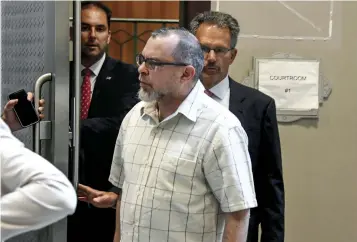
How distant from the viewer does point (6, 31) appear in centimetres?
176

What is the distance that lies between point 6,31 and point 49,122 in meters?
0.32

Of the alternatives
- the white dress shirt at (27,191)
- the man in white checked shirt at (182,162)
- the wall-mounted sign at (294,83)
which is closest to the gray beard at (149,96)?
the man in white checked shirt at (182,162)

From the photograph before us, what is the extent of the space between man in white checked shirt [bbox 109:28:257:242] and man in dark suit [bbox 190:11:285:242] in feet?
1.00

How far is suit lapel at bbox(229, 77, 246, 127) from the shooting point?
2.09 metres

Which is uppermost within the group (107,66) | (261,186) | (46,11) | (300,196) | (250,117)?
(46,11)

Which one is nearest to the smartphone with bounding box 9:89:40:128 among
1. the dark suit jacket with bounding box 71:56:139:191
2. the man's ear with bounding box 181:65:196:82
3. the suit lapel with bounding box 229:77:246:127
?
the man's ear with bounding box 181:65:196:82

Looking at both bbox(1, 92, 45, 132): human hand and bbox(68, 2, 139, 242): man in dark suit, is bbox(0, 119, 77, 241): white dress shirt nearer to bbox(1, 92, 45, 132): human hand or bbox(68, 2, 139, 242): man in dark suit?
bbox(1, 92, 45, 132): human hand

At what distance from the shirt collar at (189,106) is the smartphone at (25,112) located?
35 centimetres

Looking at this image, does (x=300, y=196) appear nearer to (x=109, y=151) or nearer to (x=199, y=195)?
(x=109, y=151)

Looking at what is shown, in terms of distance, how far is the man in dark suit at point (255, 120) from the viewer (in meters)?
2.06

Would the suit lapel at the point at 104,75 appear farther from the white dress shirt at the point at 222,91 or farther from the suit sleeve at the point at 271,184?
the suit sleeve at the point at 271,184

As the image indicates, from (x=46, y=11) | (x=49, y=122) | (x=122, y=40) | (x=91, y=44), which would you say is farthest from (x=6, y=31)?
(x=122, y=40)

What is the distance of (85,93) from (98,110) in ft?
0.29

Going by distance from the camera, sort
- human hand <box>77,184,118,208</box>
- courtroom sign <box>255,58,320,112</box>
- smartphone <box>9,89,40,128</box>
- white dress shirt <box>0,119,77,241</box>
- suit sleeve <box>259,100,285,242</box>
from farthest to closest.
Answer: courtroom sign <box>255,58,320,112</box>
suit sleeve <box>259,100,285,242</box>
human hand <box>77,184,118,208</box>
smartphone <box>9,89,40,128</box>
white dress shirt <box>0,119,77,241</box>
